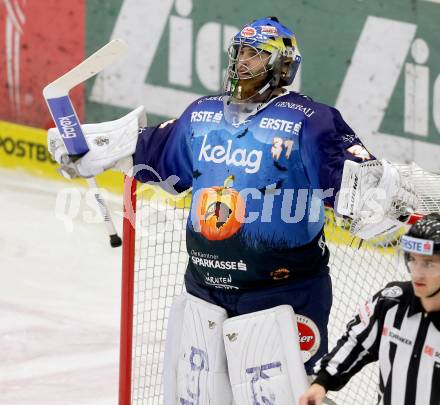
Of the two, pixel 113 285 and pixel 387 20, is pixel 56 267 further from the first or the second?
pixel 387 20

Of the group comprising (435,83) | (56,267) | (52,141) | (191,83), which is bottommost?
(56,267)

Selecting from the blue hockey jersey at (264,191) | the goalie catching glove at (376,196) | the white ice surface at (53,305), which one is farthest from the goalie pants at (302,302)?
the white ice surface at (53,305)

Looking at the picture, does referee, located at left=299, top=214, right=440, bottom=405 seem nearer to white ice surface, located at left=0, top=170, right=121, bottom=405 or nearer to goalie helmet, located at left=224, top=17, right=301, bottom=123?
goalie helmet, located at left=224, top=17, right=301, bottom=123

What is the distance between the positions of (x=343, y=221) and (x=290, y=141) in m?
0.40

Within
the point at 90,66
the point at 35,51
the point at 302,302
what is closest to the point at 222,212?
the point at 302,302

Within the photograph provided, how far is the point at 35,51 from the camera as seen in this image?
340 inches

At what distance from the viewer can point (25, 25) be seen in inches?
340

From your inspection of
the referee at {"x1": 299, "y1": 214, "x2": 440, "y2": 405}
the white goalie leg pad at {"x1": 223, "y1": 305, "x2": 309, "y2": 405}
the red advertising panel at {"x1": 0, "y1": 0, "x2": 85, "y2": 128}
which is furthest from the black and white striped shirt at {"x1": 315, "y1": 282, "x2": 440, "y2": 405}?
the red advertising panel at {"x1": 0, "y1": 0, "x2": 85, "y2": 128}

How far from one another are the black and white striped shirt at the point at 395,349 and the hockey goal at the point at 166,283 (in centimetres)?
77

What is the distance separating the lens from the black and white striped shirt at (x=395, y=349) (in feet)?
11.0

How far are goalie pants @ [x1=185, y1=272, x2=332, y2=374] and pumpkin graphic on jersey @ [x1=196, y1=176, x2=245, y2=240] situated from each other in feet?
0.65

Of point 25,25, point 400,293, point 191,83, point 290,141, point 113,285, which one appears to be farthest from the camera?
point 25,25

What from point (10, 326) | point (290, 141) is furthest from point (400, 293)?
point (10, 326)

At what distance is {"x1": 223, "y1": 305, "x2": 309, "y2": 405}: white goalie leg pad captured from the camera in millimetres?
3961
